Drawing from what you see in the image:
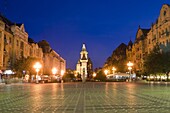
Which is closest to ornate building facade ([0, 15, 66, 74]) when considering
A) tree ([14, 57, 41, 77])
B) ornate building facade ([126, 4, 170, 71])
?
tree ([14, 57, 41, 77])

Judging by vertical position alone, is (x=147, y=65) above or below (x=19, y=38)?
below

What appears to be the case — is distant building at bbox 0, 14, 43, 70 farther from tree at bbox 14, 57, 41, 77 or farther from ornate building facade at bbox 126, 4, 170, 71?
ornate building facade at bbox 126, 4, 170, 71

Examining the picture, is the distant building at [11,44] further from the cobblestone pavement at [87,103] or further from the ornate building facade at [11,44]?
the cobblestone pavement at [87,103]

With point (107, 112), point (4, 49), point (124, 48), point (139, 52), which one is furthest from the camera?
point (124, 48)

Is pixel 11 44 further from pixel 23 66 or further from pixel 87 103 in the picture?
pixel 87 103

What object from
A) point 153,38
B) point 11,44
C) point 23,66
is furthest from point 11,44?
point 153,38

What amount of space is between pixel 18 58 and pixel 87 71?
58.2m

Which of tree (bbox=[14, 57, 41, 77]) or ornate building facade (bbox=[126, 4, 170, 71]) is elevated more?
ornate building facade (bbox=[126, 4, 170, 71])

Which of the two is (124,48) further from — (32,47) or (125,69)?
(32,47)

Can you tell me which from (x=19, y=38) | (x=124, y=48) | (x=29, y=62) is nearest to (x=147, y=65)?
(x=29, y=62)

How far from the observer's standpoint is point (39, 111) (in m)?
11.9

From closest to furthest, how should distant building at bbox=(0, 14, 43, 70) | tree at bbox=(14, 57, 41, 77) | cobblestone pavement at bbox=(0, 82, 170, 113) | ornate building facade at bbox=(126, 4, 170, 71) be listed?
cobblestone pavement at bbox=(0, 82, 170, 113) < distant building at bbox=(0, 14, 43, 70) < tree at bbox=(14, 57, 41, 77) < ornate building facade at bbox=(126, 4, 170, 71)

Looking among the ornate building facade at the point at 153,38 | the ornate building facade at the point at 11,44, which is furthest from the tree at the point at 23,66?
the ornate building facade at the point at 153,38

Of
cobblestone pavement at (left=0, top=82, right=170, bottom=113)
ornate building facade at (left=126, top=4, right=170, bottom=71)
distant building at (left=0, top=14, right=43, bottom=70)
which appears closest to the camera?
cobblestone pavement at (left=0, top=82, right=170, bottom=113)
